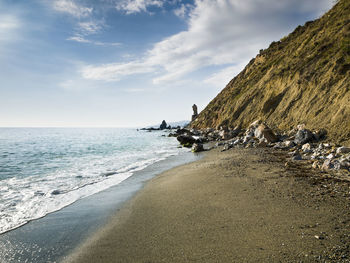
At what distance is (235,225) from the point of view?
421 cm

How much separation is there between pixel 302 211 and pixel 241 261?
2401 millimetres

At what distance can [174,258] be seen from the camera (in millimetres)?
3361

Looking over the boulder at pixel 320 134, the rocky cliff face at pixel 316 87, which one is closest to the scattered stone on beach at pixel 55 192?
the rocky cliff face at pixel 316 87

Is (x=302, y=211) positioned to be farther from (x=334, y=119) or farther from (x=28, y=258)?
(x=334, y=119)

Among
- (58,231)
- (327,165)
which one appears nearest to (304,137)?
(327,165)

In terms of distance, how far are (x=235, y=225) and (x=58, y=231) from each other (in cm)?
438

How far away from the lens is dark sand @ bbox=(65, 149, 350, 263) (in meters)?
3.32

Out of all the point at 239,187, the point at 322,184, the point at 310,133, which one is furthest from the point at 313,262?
the point at 310,133

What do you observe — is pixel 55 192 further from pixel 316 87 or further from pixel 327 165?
pixel 316 87

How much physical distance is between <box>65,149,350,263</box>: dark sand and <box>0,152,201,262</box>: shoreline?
1.37ft

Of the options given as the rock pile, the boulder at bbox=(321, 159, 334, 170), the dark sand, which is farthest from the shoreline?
the rock pile

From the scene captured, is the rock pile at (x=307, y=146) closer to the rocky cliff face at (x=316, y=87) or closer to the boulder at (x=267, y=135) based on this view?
the boulder at (x=267, y=135)

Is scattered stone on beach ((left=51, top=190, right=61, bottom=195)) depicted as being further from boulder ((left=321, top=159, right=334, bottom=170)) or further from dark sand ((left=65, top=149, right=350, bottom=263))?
boulder ((left=321, top=159, right=334, bottom=170))

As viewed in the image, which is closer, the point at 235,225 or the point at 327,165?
the point at 235,225
